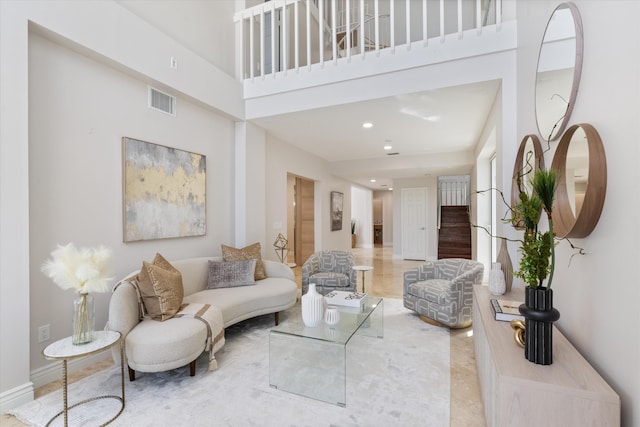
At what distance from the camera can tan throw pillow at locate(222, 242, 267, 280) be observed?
3750 mm

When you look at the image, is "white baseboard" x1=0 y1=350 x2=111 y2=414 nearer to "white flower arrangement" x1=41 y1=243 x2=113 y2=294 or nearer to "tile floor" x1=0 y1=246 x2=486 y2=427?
"tile floor" x1=0 y1=246 x2=486 y2=427

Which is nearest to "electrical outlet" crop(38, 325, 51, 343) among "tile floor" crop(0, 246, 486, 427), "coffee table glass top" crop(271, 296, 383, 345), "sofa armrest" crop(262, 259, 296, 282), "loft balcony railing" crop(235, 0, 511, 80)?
"tile floor" crop(0, 246, 486, 427)

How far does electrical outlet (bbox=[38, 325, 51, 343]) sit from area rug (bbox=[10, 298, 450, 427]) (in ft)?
1.45

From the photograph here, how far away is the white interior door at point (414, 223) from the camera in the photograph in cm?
864

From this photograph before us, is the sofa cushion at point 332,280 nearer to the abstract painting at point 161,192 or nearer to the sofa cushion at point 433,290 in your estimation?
the sofa cushion at point 433,290

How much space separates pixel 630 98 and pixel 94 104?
3597mm

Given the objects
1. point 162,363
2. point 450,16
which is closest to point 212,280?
point 162,363

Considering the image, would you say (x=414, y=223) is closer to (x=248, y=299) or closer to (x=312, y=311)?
(x=248, y=299)

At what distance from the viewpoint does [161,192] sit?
330 centimetres

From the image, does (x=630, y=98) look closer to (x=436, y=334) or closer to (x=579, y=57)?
(x=579, y=57)

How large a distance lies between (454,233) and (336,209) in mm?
3281

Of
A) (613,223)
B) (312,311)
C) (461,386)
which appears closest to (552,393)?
(613,223)

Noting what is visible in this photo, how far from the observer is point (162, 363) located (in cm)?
218

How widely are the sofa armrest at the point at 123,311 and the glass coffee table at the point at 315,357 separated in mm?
1054
